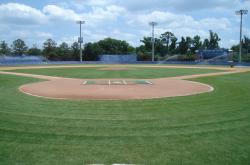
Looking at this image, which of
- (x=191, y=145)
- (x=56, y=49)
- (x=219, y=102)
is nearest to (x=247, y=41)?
(x=56, y=49)

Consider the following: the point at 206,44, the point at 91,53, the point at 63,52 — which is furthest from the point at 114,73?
the point at 206,44

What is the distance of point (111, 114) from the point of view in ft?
36.3

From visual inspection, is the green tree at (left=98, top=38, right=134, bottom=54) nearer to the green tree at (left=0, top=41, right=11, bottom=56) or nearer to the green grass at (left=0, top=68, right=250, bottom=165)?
the green tree at (left=0, top=41, right=11, bottom=56)

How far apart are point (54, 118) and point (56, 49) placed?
109 metres

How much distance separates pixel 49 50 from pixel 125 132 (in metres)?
113

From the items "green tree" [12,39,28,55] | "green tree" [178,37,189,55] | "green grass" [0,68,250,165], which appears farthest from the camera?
"green tree" [12,39,28,55]

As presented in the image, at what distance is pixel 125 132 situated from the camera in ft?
28.2

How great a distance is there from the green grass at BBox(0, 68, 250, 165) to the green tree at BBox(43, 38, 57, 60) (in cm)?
9626

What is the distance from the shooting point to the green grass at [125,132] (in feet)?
21.8

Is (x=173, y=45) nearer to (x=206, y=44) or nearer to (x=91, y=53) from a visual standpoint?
(x=206, y=44)

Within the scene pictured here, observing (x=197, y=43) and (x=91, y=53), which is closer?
(x=91, y=53)

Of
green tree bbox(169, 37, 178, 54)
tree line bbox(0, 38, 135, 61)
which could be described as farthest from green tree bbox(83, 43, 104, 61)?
green tree bbox(169, 37, 178, 54)

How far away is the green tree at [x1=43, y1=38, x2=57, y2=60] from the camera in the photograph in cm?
10765

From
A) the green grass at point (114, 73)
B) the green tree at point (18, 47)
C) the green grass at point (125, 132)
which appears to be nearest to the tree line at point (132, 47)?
the green tree at point (18, 47)
